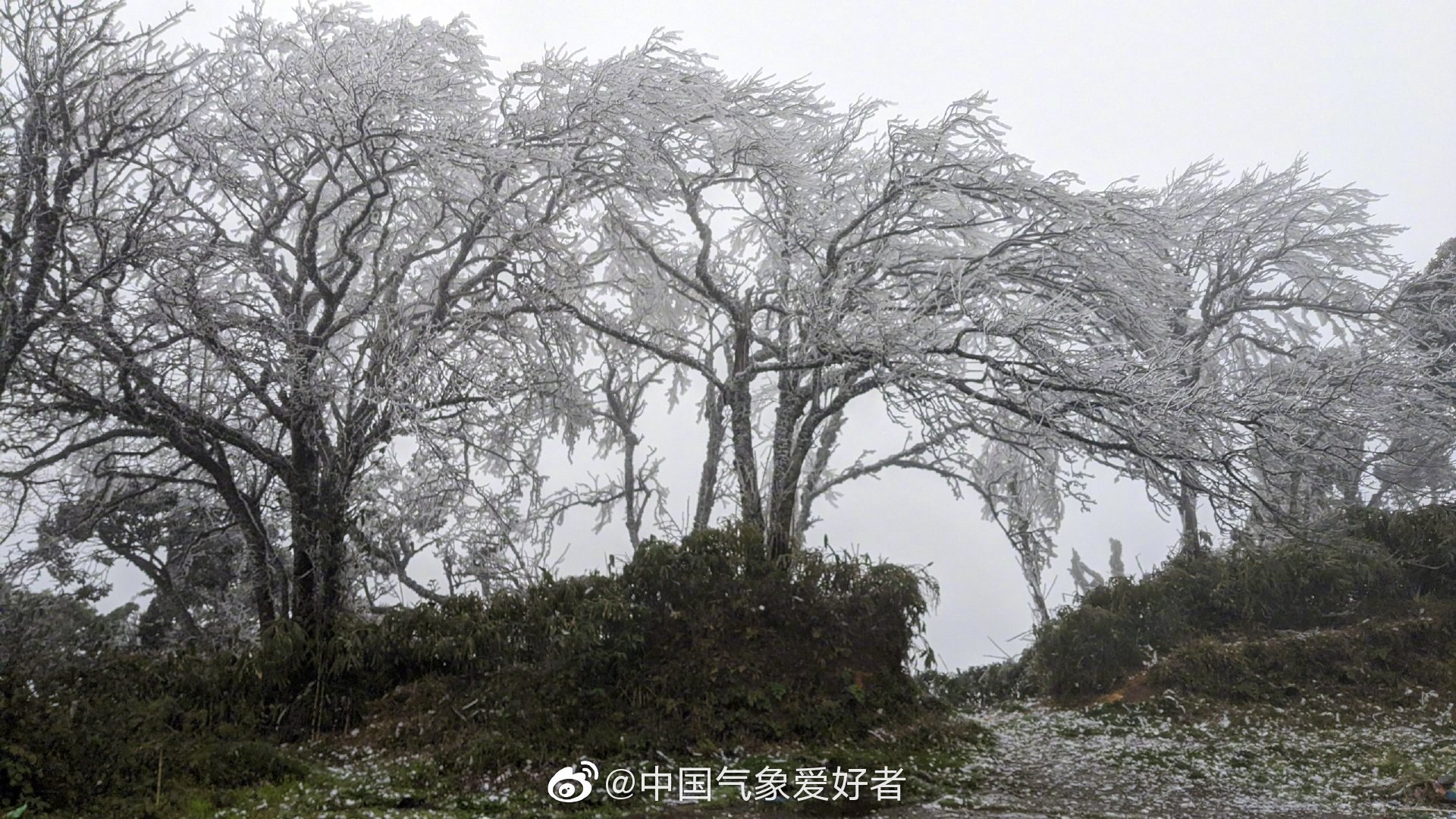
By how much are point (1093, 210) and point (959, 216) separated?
161 cm

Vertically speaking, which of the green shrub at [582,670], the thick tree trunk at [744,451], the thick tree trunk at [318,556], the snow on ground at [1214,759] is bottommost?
the snow on ground at [1214,759]

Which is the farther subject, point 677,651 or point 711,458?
point 711,458

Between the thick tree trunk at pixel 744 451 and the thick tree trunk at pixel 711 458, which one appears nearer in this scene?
the thick tree trunk at pixel 744 451

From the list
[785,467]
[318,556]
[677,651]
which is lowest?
[677,651]

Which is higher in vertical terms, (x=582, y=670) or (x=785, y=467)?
(x=785, y=467)

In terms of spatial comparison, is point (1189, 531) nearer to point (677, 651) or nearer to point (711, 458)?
point (711, 458)

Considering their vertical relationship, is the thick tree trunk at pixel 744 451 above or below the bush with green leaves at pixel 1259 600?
above

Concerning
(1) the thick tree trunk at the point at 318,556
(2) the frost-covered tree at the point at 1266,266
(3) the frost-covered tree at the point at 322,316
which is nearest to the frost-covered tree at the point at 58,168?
(3) the frost-covered tree at the point at 322,316

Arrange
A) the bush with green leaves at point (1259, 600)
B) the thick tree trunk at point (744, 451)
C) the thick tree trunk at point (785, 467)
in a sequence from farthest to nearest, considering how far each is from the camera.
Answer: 1. the bush with green leaves at point (1259, 600)
2. the thick tree trunk at point (744, 451)
3. the thick tree trunk at point (785, 467)

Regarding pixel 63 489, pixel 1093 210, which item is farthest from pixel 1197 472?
pixel 63 489

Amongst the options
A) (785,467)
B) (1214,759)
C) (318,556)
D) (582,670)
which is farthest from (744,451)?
(1214,759)

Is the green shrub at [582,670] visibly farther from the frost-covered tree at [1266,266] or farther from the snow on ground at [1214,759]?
the frost-covered tree at [1266,266]

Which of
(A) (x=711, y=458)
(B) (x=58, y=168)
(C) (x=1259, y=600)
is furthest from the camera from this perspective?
(A) (x=711, y=458)

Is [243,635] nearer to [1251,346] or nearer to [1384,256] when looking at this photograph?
[1251,346]
